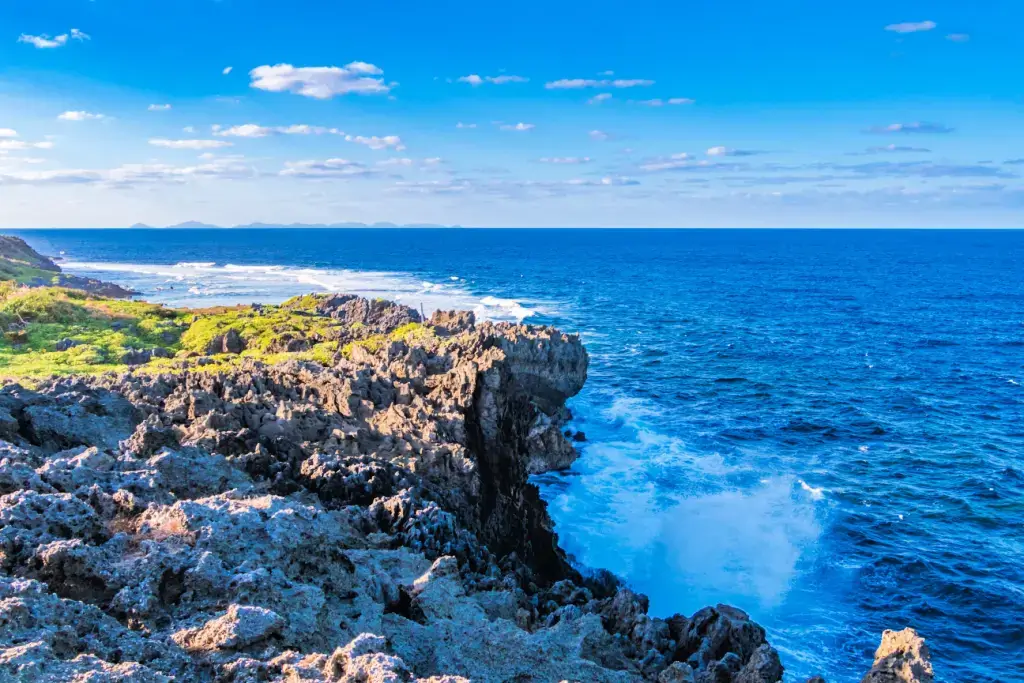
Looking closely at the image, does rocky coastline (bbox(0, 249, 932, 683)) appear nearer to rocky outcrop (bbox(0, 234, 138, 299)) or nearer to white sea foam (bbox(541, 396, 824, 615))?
white sea foam (bbox(541, 396, 824, 615))

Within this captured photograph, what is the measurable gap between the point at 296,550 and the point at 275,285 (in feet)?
390

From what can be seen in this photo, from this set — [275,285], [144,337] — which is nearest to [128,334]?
[144,337]

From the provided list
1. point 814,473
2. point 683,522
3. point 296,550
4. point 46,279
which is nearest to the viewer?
point 296,550

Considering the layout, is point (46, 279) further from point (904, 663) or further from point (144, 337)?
point (904, 663)

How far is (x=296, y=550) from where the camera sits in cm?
1221

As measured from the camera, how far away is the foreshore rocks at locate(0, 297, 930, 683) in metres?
9.14

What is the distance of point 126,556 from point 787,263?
206834 millimetres

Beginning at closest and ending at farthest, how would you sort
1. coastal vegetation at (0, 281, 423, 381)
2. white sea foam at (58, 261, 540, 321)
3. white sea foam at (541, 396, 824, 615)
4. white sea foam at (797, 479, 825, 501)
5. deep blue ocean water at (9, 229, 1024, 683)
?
deep blue ocean water at (9, 229, 1024, 683)
white sea foam at (541, 396, 824, 615)
coastal vegetation at (0, 281, 423, 381)
white sea foam at (797, 479, 825, 501)
white sea foam at (58, 261, 540, 321)

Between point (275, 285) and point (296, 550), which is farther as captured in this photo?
point (275, 285)

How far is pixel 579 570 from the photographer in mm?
28031

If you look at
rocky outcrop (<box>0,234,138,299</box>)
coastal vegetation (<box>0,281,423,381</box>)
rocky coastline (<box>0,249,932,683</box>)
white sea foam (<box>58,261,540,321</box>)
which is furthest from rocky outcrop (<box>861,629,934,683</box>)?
rocky outcrop (<box>0,234,138,299</box>)

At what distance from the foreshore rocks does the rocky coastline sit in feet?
0.14

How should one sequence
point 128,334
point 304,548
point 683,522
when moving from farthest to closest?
point 128,334 < point 683,522 < point 304,548

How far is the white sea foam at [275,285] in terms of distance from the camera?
100312mm
